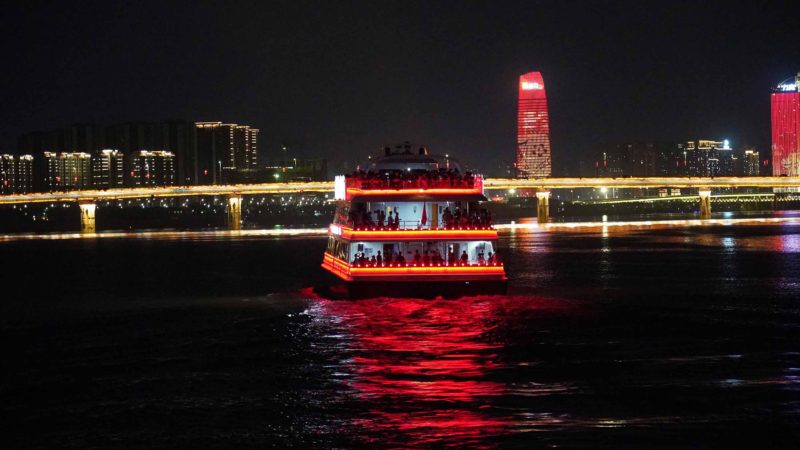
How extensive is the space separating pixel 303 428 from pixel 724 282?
40.4 m

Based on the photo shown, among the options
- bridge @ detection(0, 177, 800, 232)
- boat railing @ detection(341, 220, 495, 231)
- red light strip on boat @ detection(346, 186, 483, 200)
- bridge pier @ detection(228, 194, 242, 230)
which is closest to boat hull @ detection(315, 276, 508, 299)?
boat railing @ detection(341, 220, 495, 231)

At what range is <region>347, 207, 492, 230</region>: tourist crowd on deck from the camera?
1654 inches

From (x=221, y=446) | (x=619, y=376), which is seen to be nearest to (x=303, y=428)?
(x=221, y=446)

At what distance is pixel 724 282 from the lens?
5856 centimetres

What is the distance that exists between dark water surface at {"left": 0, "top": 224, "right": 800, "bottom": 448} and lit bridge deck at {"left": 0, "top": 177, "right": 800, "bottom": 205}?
361 feet

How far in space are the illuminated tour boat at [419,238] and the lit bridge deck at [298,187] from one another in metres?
120

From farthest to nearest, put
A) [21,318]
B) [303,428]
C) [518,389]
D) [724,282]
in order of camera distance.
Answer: [724,282], [21,318], [518,389], [303,428]

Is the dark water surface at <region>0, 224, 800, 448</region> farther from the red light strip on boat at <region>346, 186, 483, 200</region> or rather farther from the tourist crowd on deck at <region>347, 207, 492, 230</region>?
the red light strip on boat at <region>346, 186, 483, 200</region>

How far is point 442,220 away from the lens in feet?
141

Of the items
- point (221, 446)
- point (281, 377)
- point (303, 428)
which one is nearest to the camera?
point (221, 446)

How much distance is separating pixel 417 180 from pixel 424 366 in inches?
583

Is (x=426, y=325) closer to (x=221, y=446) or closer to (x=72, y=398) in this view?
(x=72, y=398)

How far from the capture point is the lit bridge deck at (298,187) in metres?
167

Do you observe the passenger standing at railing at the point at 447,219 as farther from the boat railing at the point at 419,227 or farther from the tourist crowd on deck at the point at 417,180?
the tourist crowd on deck at the point at 417,180
